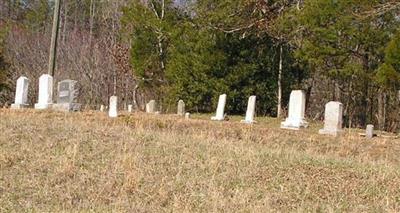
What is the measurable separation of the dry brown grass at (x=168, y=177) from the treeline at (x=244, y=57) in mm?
11422

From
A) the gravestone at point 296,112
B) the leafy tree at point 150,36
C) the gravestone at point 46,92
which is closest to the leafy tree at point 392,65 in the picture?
the gravestone at point 296,112

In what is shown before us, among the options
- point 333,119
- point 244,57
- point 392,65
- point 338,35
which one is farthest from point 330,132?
point 244,57

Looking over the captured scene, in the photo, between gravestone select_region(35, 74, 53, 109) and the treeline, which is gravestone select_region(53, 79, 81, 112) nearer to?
gravestone select_region(35, 74, 53, 109)

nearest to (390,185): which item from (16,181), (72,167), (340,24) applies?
(72,167)

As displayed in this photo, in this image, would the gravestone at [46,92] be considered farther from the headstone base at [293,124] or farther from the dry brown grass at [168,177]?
the dry brown grass at [168,177]

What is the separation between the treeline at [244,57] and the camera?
2375cm

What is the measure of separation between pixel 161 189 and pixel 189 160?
164cm

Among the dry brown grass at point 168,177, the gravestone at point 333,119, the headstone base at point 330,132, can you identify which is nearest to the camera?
the dry brown grass at point 168,177

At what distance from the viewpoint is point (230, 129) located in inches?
623

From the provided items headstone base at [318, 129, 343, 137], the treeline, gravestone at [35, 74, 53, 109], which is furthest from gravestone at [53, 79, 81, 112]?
the treeline

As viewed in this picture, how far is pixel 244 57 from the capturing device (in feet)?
96.2

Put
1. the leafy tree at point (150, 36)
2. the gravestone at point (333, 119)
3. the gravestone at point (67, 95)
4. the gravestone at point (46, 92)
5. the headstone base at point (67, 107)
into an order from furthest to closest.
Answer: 1. the leafy tree at point (150, 36)
2. the gravestone at point (46, 92)
3. the gravestone at point (67, 95)
4. the headstone base at point (67, 107)
5. the gravestone at point (333, 119)

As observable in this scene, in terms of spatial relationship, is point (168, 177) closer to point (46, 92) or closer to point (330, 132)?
point (330, 132)

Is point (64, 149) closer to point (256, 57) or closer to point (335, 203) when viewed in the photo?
point (335, 203)
